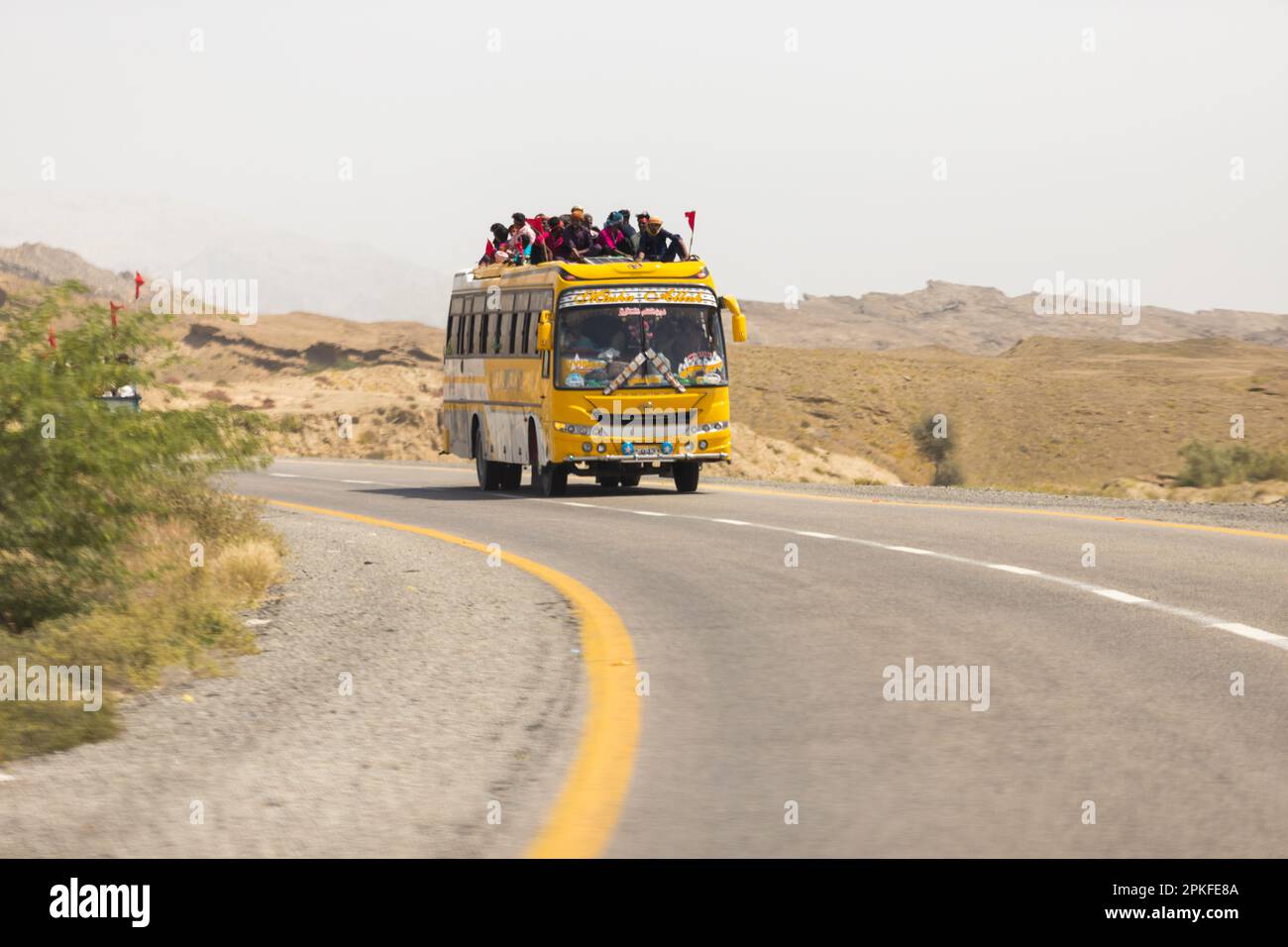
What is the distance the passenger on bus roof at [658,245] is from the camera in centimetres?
2741

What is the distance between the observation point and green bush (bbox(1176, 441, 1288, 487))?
1751 inches

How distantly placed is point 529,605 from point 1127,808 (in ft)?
23.5

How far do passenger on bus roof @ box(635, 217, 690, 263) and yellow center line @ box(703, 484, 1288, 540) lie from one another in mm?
3667

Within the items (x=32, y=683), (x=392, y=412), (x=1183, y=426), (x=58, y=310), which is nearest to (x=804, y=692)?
(x=32, y=683)

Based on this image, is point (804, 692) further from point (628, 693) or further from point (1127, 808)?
point (1127, 808)

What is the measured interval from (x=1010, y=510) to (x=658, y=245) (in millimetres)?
7519

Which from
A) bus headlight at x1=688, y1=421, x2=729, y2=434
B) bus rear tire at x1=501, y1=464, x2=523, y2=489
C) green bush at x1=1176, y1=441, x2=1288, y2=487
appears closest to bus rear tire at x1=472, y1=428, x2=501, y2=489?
bus rear tire at x1=501, y1=464, x2=523, y2=489

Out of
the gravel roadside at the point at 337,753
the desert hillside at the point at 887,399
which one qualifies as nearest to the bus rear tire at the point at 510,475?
the desert hillside at the point at 887,399

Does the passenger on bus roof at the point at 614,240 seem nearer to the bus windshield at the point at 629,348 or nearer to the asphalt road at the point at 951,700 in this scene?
the bus windshield at the point at 629,348

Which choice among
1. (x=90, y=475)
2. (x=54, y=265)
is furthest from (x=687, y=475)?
(x=54, y=265)

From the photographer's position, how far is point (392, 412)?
5603 cm

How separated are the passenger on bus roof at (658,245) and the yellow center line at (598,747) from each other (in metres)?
14.1

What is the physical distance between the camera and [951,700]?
9.04 meters

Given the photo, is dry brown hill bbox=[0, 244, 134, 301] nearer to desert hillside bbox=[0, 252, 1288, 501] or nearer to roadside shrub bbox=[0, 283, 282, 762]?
desert hillside bbox=[0, 252, 1288, 501]
